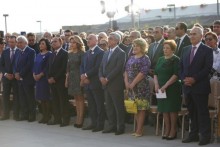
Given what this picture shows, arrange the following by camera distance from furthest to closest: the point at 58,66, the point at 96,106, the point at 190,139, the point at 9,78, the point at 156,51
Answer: the point at 9,78 → the point at 58,66 → the point at 96,106 → the point at 156,51 → the point at 190,139

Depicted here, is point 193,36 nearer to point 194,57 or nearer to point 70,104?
point 194,57

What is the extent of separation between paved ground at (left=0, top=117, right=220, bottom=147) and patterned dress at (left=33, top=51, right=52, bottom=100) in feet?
2.31

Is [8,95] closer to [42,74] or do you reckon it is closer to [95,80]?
[42,74]

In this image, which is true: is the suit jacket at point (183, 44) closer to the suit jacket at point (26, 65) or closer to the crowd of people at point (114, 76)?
the crowd of people at point (114, 76)

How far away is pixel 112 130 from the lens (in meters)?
9.80

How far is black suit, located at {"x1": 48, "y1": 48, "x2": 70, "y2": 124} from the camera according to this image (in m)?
10.7

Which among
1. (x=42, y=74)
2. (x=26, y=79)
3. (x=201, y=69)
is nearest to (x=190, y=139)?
(x=201, y=69)

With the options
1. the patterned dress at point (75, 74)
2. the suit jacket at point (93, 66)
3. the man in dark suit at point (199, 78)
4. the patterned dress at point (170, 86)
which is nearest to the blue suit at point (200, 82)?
the man in dark suit at point (199, 78)

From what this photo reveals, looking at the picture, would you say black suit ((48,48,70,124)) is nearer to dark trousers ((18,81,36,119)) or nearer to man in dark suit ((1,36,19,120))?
dark trousers ((18,81,36,119))

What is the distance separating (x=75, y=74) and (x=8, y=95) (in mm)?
2649

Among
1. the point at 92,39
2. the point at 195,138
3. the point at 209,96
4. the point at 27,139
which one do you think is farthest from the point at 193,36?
the point at 27,139

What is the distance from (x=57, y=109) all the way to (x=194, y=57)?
385cm

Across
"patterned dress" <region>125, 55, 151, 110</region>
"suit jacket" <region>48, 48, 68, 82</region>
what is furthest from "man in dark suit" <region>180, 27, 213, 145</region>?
"suit jacket" <region>48, 48, 68, 82</region>

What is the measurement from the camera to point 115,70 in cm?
952
